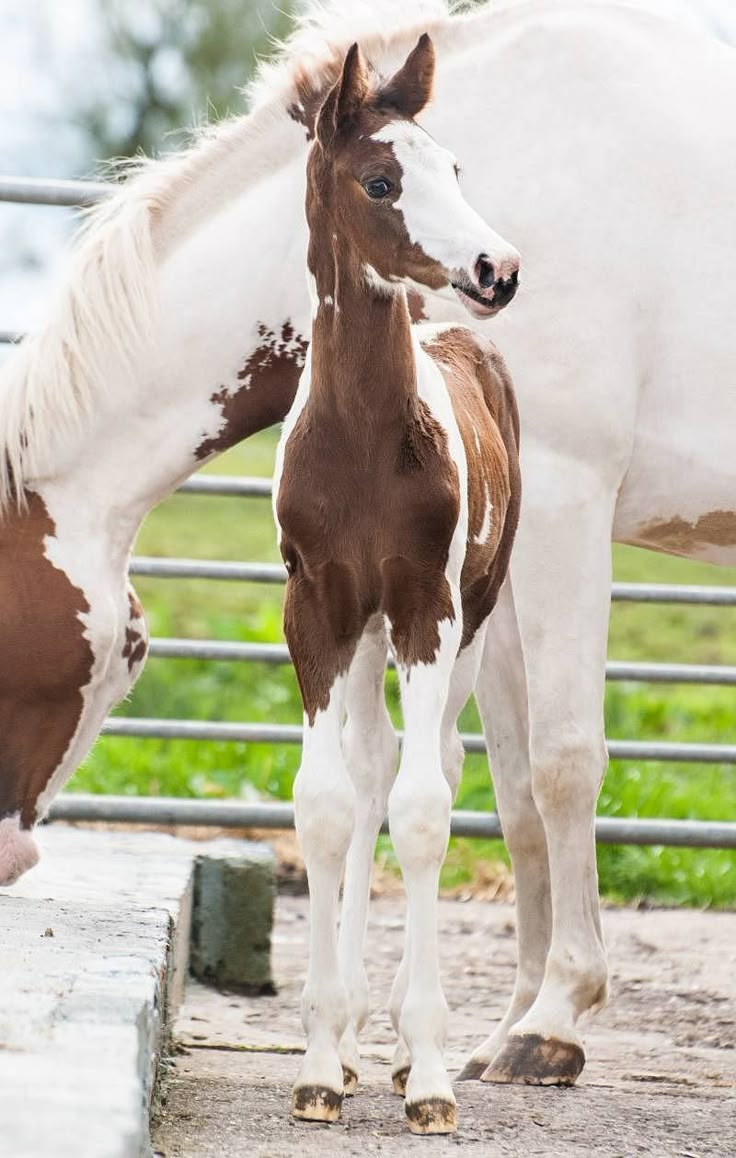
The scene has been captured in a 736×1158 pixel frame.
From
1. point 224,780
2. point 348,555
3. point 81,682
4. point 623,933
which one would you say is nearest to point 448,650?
point 348,555

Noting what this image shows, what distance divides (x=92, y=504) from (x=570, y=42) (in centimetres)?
133

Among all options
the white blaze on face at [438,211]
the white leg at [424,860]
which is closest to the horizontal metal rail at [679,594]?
the white leg at [424,860]

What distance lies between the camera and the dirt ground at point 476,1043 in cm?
202

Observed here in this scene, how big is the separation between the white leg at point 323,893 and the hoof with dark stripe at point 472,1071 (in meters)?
0.70

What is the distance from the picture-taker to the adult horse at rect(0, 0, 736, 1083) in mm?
2742

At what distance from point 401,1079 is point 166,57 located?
13861mm

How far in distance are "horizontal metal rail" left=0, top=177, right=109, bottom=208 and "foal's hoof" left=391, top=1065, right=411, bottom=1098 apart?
Answer: 112 inches

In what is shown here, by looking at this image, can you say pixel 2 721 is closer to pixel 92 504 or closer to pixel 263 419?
pixel 92 504

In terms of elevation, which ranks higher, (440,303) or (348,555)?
(440,303)

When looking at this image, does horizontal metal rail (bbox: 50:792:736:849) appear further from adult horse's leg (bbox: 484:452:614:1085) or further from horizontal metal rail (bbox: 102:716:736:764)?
adult horse's leg (bbox: 484:452:614:1085)

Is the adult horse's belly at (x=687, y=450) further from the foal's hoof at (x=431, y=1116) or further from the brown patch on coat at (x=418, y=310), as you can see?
the foal's hoof at (x=431, y=1116)

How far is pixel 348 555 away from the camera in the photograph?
2047 mm

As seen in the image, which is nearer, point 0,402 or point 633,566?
point 0,402

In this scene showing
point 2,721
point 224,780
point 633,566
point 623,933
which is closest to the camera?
point 2,721
